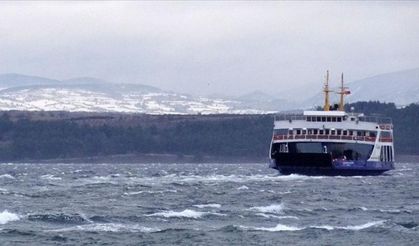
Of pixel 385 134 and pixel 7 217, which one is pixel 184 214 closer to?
pixel 7 217

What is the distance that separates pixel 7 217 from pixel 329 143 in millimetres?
63451

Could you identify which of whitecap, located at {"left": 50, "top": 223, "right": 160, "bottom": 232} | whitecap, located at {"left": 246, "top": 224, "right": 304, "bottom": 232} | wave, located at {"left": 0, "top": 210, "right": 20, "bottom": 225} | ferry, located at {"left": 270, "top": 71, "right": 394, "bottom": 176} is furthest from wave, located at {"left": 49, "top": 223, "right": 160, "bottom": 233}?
ferry, located at {"left": 270, "top": 71, "right": 394, "bottom": 176}

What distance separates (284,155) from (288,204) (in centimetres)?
4420

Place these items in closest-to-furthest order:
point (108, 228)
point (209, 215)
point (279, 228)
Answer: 1. point (108, 228)
2. point (279, 228)
3. point (209, 215)

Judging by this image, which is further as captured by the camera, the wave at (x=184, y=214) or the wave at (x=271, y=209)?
the wave at (x=271, y=209)

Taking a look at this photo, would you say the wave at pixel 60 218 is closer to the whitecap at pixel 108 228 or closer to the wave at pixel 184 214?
the whitecap at pixel 108 228

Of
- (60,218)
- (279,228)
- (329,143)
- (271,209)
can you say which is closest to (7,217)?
(60,218)

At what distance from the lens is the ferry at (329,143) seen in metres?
114

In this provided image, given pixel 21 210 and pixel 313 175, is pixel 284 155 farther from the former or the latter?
pixel 21 210

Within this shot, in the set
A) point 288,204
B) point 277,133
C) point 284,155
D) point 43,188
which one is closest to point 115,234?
point 288,204

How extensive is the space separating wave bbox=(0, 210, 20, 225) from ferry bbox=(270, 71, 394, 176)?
182 feet

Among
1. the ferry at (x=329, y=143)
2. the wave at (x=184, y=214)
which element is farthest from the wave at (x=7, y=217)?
the ferry at (x=329, y=143)

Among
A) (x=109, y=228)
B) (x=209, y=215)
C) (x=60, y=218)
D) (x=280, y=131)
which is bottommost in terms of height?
(x=109, y=228)

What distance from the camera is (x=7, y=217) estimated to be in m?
58.2
